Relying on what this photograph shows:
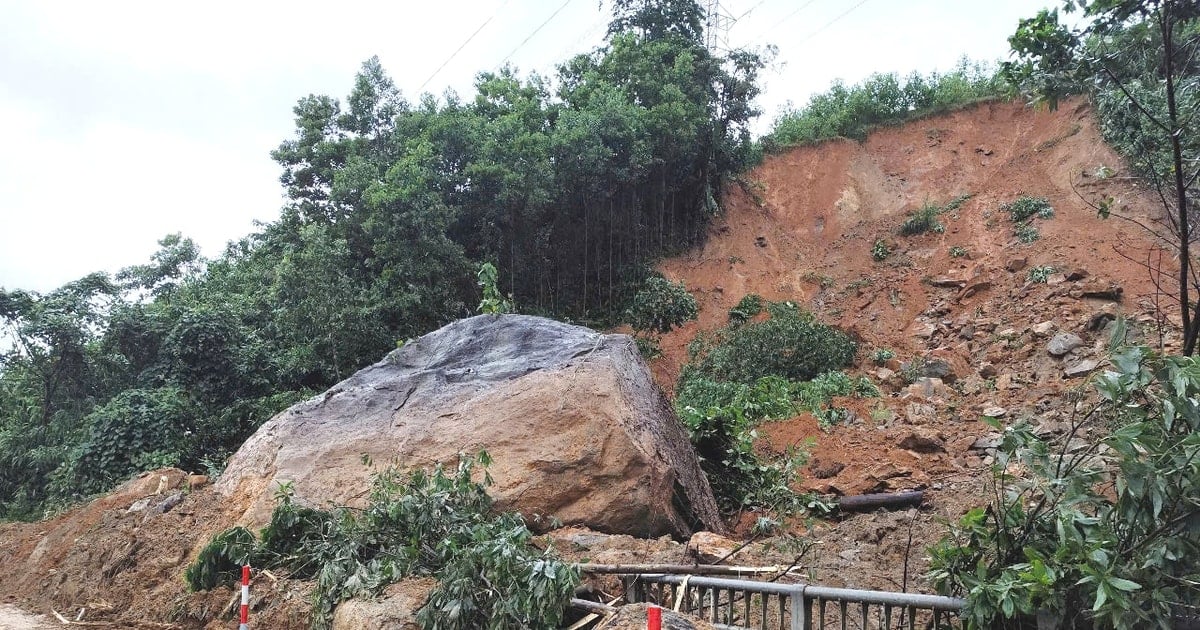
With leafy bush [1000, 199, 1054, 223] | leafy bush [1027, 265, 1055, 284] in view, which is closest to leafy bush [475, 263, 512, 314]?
leafy bush [1027, 265, 1055, 284]

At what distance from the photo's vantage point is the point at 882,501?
9219mm

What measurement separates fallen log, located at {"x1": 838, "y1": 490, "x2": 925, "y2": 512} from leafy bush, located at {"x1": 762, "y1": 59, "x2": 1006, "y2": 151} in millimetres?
17656

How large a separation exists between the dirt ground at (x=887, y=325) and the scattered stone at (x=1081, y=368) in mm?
134

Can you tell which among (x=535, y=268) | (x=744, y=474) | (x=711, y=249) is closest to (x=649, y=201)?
(x=711, y=249)

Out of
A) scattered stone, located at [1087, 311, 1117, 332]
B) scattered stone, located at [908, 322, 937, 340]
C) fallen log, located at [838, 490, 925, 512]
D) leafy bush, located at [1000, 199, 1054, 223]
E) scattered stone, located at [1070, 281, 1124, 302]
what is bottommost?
fallen log, located at [838, 490, 925, 512]

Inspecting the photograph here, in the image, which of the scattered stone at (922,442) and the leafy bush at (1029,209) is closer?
the scattered stone at (922,442)

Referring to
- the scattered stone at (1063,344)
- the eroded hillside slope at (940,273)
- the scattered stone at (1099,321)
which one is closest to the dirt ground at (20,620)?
the eroded hillside slope at (940,273)

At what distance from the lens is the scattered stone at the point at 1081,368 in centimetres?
1245

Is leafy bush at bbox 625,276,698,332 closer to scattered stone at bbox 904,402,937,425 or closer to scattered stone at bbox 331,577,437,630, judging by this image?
scattered stone at bbox 904,402,937,425

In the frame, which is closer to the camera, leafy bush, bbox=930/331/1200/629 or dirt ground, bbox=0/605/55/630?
leafy bush, bbox=930/331/1200/629

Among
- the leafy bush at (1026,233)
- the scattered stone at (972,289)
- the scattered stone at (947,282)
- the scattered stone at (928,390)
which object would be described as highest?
the leafy bush at (1026,233)

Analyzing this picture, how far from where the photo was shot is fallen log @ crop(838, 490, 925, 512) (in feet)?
30.1

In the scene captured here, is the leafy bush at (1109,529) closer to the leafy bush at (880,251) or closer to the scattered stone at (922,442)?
the scattered stone at (922,442)

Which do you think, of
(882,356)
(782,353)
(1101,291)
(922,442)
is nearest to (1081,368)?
(1101,291)
